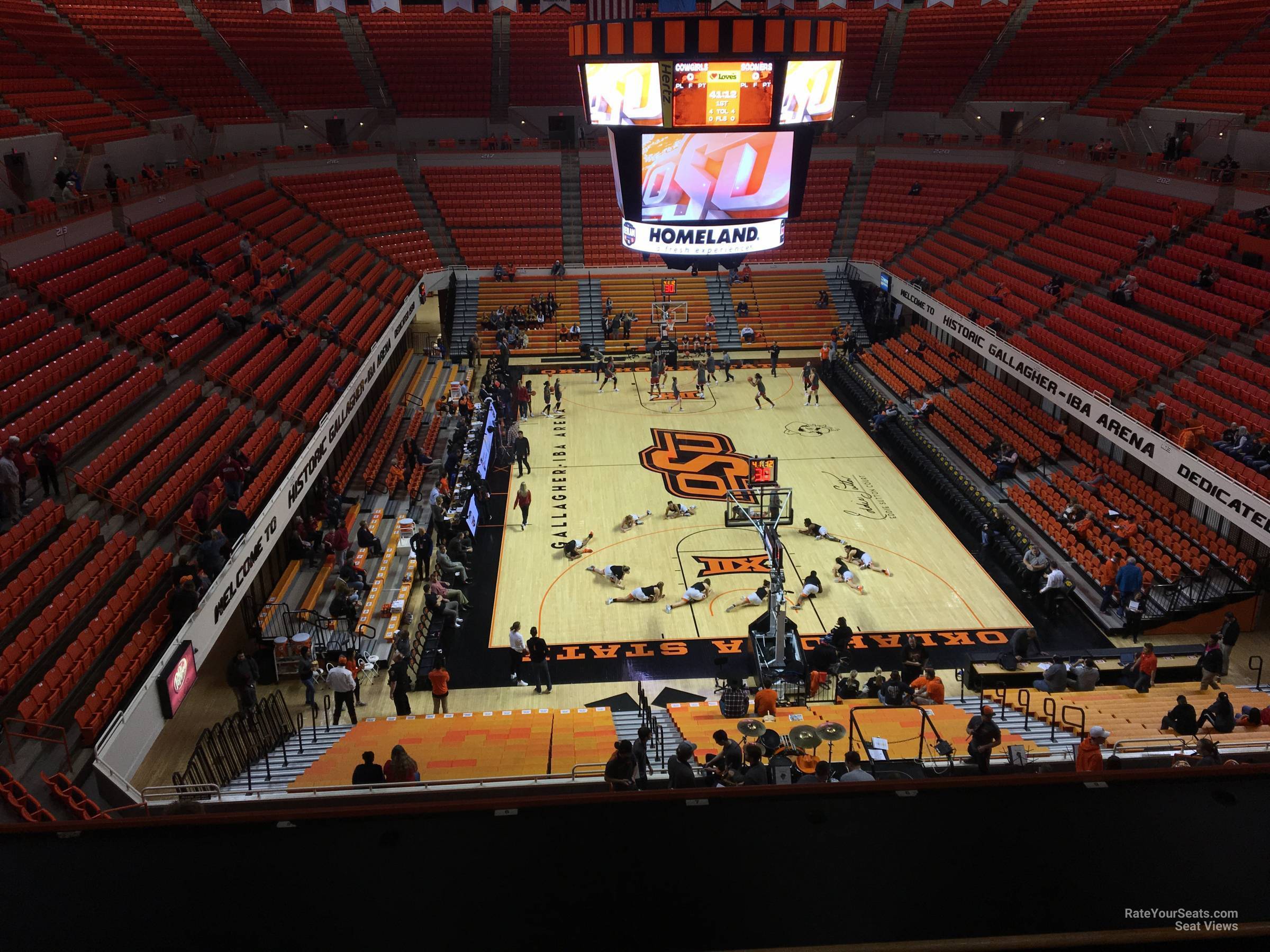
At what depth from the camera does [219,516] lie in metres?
15.8

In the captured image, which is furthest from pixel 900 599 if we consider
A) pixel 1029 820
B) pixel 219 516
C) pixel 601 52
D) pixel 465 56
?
pixel 465 56

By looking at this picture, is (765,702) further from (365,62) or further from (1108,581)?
(365,62)

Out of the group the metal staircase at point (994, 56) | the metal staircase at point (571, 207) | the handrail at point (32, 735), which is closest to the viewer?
the handrail at point (32, 735)

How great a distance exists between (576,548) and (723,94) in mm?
9887

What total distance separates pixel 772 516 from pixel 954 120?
29506mm

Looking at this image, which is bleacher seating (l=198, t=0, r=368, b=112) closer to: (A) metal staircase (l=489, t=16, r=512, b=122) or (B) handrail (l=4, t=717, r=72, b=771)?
(A) metal staircase (l=489, t=16, r=512, b=122)

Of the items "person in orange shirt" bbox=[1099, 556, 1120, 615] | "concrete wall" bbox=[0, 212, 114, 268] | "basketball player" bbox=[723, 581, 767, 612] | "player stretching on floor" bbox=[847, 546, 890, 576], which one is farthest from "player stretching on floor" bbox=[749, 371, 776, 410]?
"concrete wall" bbox=[0, 212, 114, 268]

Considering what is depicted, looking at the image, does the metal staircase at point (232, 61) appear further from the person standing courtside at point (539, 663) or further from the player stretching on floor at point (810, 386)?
the person standing courtside at point (539, 663)

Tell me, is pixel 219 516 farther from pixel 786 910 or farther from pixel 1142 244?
pixel 1142 244

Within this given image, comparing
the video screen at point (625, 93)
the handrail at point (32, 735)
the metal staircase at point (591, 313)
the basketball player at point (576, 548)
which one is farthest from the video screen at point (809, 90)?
the metal staircase at point (591, 313)

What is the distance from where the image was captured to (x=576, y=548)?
20.2 meters

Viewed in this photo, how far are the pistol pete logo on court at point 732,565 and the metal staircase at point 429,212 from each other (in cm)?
2108

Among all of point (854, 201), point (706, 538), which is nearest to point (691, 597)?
point (706, 538)

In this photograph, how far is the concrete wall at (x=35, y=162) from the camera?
23672 mm
